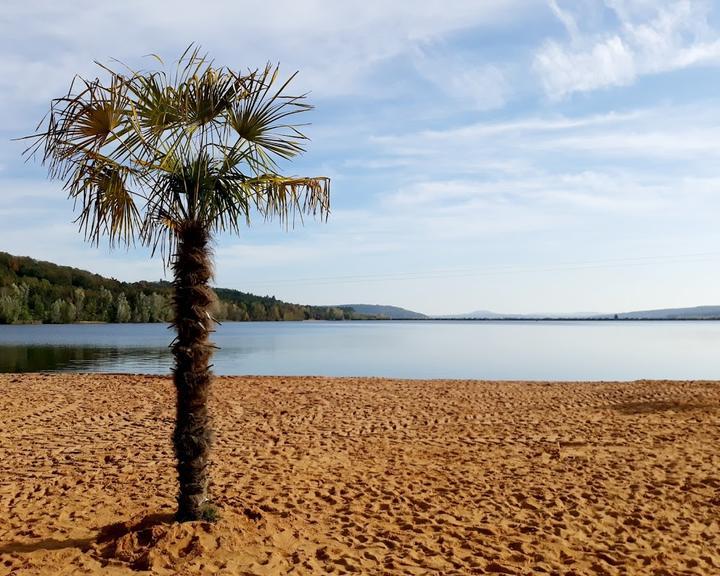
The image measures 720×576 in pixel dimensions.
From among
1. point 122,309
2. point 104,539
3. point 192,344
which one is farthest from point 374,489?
point 122,309

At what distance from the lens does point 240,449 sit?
10727 mm

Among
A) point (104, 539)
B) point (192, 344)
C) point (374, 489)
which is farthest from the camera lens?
point (374, 489)

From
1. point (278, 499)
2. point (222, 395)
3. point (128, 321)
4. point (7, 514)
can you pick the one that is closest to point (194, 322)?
point (278, 499)

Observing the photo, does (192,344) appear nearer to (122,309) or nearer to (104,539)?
(104,539)

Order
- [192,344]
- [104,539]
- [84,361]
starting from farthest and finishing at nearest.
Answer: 1. [84,361]
2. [104,539]
3. [192,344]

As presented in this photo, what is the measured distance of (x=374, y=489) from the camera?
814 cm

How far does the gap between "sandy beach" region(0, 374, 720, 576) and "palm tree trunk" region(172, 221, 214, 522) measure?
0.92 m

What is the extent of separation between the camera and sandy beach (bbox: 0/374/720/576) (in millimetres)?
5707

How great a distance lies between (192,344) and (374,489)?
3.86m

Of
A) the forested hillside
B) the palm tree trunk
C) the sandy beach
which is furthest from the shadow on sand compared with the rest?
the forested hillside

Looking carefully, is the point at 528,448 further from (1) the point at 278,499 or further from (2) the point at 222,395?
(2) the point at 222,395

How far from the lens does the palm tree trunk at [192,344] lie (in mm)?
5582

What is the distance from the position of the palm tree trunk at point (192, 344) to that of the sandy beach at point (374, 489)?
0.92m

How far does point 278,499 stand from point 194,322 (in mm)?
3218
